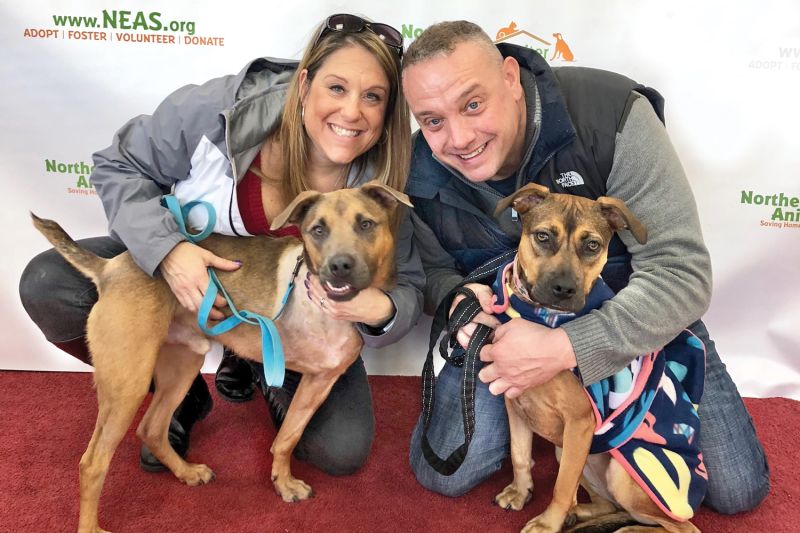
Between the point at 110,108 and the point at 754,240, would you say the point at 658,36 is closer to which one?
the point at 754,240

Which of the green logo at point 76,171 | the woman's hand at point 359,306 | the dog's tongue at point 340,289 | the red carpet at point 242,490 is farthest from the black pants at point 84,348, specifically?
the green logo at point 76,171

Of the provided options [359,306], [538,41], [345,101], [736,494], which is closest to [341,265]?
[359,306]

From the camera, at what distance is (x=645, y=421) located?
2.58 meters

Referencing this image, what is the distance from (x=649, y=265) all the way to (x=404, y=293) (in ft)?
3.63

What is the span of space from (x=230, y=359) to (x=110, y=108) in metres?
1.80

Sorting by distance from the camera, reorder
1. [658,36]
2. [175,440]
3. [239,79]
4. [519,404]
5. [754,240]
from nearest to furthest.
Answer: [519,404] → [239,79] → [175,440] → [658,36] → [754,240]

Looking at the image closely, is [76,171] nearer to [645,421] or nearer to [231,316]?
[231,316]

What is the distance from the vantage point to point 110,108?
403 centimetres

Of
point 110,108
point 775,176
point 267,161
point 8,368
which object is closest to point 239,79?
point 267,161

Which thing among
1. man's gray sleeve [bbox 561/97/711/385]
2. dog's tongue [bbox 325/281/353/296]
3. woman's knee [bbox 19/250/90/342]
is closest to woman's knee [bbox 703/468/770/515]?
man's gray sleeve [bbox 561/97/711/385]

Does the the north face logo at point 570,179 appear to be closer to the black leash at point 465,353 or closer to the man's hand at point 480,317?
the black leash at point 465,353

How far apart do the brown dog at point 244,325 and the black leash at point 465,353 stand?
1.22 ft

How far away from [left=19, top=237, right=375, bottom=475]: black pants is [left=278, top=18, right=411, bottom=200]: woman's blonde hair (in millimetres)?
1063

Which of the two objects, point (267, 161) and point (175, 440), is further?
point (175, 440)
